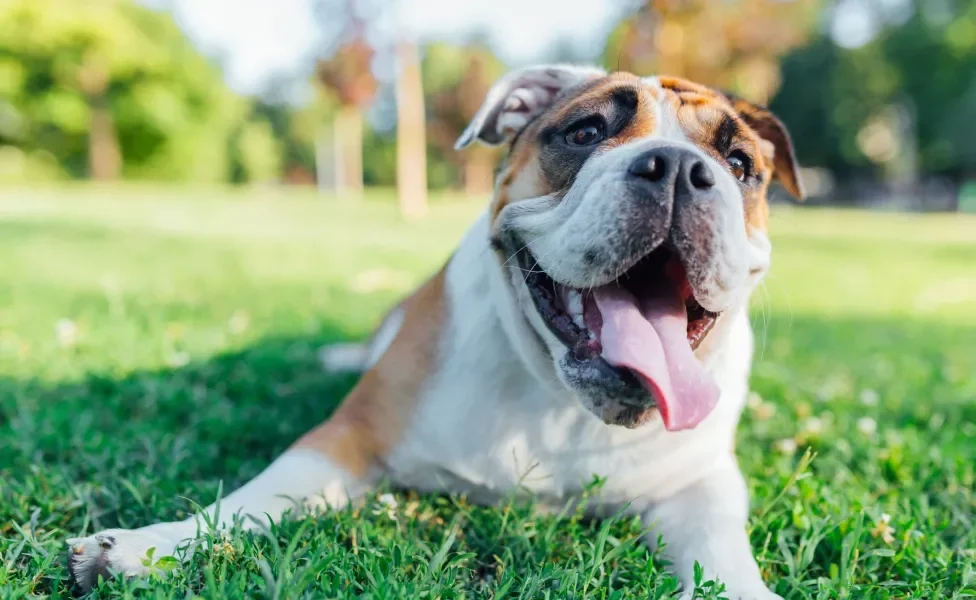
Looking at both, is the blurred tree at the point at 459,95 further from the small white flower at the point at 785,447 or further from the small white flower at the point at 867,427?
the small white flower at the point at 785,447

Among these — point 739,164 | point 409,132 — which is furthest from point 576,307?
point 409,132

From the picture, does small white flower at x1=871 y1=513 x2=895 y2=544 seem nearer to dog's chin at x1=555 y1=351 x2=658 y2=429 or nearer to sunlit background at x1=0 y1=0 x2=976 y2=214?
dog's chin at x1=555 y1=351 x2=658 y2=429

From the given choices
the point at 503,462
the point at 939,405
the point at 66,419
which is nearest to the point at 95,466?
the point at 66,419

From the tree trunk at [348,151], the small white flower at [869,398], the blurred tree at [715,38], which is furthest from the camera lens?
the tree trunk at [348,151]

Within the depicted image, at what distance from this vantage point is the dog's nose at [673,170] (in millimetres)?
2002

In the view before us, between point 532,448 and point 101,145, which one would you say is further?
point 101,145

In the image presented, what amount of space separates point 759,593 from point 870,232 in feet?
63.7

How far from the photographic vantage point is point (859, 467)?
9.66ft

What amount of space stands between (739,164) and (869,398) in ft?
6.75

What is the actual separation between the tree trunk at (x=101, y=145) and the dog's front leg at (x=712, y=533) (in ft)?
131

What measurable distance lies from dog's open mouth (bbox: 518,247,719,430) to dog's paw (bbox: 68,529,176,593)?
1.26m

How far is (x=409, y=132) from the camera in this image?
17.8 metres

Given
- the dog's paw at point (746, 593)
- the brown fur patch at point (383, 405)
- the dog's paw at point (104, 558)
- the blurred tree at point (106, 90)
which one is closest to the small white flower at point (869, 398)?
the dog's paw at point (746, 593)

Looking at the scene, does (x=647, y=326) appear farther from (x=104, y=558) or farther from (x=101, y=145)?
(x=101, y=145)
